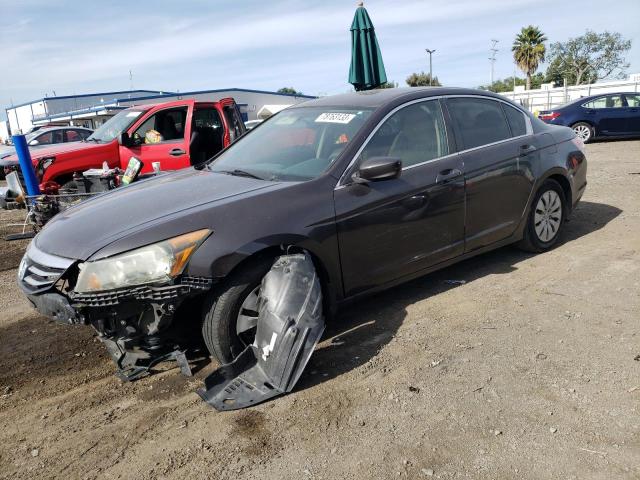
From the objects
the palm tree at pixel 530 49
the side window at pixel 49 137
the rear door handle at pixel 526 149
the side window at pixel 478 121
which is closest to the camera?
the side window at pixel 478 121

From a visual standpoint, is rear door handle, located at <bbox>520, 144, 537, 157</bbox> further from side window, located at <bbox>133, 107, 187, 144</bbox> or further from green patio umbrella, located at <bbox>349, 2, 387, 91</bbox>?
side window, located at <bbox>133, 107, 187, 144</bbox>

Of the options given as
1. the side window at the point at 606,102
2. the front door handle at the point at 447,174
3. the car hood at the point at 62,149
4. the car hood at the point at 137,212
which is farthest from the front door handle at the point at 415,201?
the side window at the point at 606,102

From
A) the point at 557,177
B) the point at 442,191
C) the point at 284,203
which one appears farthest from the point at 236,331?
the point at 557,177

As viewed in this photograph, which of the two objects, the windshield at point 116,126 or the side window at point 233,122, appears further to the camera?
the side window at point 233,122

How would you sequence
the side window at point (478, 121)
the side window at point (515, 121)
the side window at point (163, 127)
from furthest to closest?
the side window at point (163, 127), the side window at point (515, 121), the side window at point (478, 121)

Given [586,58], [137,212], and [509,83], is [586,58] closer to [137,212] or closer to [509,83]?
[509,83]

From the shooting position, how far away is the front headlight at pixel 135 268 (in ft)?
9.14

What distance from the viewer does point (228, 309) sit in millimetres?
3008

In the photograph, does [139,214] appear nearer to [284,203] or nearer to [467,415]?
[284,203]

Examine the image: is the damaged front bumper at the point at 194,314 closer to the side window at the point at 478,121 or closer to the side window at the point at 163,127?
the side window at the point at 478,121

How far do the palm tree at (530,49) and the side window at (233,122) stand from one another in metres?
49.9

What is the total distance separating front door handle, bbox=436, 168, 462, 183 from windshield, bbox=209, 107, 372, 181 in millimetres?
717

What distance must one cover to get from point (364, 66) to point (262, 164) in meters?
5.70

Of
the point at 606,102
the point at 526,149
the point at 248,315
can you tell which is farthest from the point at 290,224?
the point at 606,102
